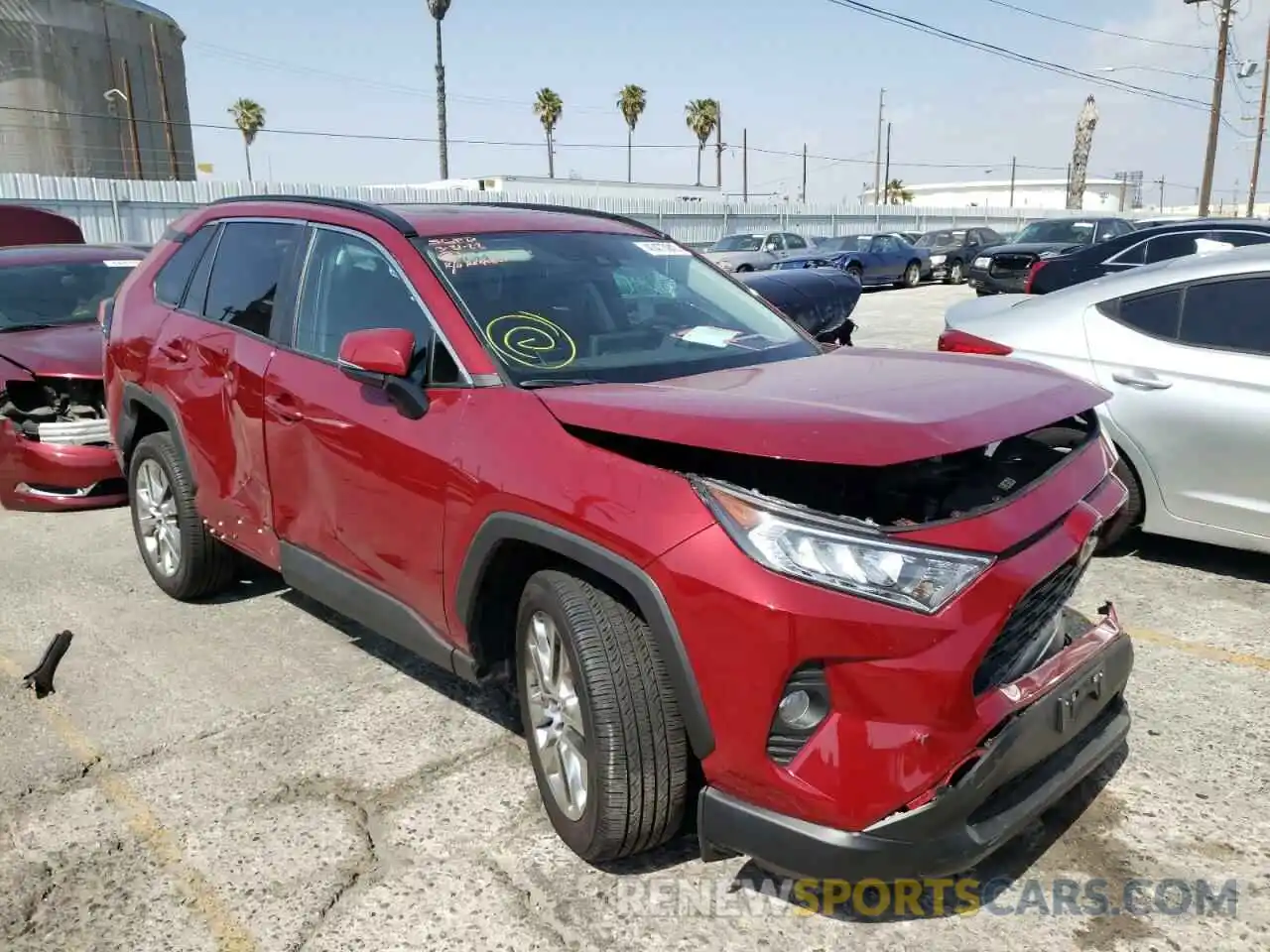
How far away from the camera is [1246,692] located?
373 cm

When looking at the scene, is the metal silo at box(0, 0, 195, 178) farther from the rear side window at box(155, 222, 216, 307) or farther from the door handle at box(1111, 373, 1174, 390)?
the door handle at box(1111, 373, 1174, 390)

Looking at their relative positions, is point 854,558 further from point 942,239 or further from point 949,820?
point 942,239

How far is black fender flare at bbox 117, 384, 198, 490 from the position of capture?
4.52 meters

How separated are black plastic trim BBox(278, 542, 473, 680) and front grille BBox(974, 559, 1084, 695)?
148cm

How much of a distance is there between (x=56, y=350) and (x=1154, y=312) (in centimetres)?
626

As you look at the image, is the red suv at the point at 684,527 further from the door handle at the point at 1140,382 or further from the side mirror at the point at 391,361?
the door handle at the point at 1140,382

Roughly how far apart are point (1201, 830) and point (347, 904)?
235 centimetres

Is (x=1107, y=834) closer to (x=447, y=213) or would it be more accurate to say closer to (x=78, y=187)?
(x=447, y=213)

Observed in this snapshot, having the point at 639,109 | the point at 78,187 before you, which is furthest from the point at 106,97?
the point at 639,109

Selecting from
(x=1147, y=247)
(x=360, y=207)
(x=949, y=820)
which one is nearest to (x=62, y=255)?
(x=360, y=207)

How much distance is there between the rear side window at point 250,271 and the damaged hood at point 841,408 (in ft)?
5.64

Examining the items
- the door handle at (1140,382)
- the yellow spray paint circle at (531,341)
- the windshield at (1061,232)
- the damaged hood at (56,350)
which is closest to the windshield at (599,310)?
the yellow spray paint circle at (531,341)

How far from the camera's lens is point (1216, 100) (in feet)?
112

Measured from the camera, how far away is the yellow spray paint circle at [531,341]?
122 inches
